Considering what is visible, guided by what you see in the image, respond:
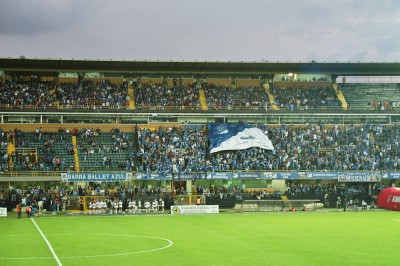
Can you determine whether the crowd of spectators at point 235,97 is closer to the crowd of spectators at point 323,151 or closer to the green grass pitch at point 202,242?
the crowd of spectators at point 323,151

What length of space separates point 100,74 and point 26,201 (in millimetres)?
28264

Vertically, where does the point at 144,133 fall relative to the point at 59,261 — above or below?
above

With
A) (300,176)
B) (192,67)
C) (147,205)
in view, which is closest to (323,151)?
(300,176)

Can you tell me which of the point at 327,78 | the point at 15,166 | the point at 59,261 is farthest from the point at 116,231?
the point at 327,78

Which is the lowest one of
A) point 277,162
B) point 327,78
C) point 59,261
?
point 59,261

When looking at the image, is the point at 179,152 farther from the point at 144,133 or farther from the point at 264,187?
the point at 264,187

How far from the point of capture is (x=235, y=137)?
72688 mm

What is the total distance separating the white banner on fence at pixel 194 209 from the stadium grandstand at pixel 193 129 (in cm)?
410

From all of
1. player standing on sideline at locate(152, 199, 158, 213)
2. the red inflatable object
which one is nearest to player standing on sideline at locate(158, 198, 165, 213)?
player standing on sideline at locate(152, 199, 158, 213)

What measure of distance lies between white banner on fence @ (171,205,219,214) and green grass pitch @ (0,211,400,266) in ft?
26.3

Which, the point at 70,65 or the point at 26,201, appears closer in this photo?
the point at 26,201

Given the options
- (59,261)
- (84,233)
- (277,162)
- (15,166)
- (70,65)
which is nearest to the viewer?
(59,261)

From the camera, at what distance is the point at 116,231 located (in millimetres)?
38250

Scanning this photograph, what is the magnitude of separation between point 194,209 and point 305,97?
102 ft
